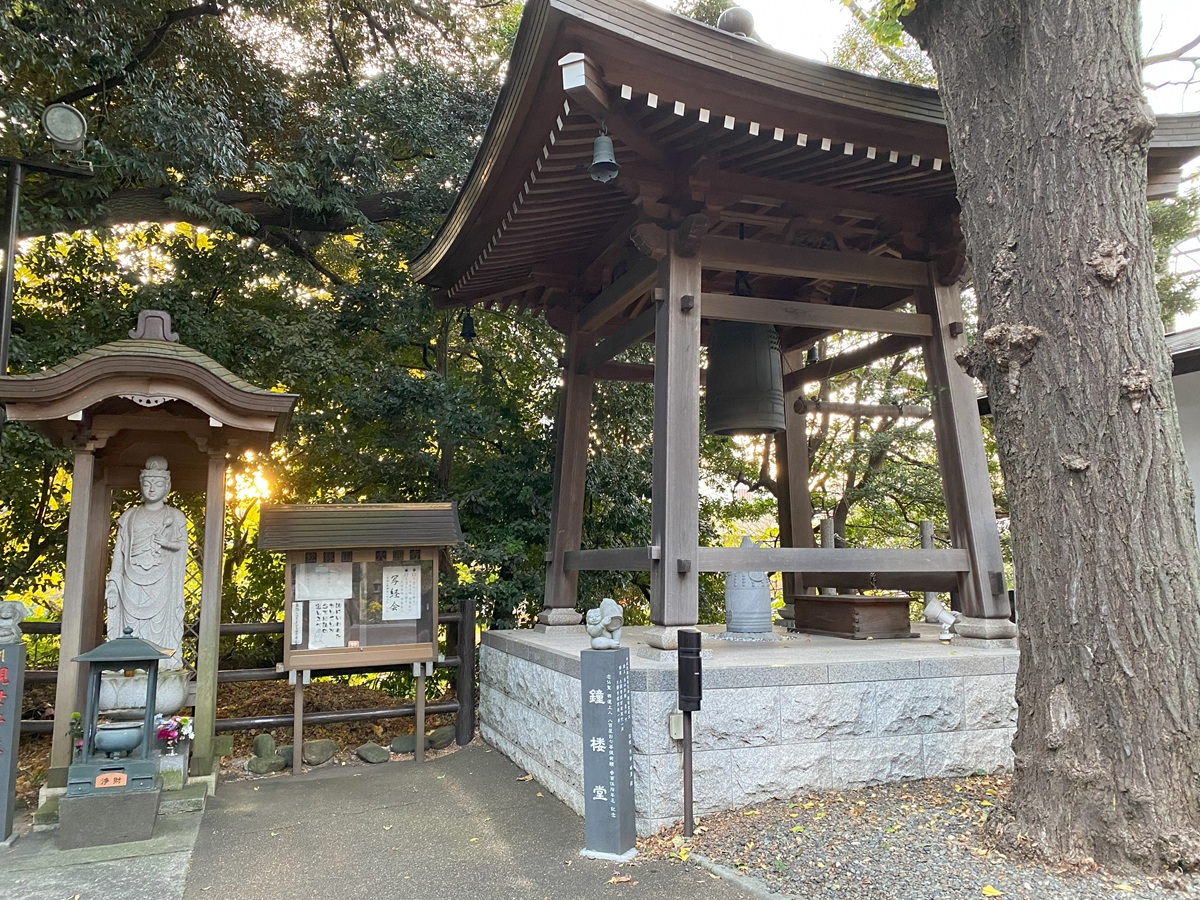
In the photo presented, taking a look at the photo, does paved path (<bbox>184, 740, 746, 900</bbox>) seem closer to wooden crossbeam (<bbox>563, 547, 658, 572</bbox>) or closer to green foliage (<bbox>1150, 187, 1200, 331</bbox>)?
wooden crossbeam (<bbox>563, 547, 658, 572</bbox>)

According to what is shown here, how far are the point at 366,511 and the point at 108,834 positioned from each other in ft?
9.00

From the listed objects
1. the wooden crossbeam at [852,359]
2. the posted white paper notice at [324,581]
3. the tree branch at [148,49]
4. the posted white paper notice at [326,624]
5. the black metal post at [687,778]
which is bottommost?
the black metal post at [687,778]

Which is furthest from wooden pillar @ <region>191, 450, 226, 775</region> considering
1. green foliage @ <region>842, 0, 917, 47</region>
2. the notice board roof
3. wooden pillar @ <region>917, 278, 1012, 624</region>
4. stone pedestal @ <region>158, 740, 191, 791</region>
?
green foliage @ <region>842, 0, 917, 47</region>

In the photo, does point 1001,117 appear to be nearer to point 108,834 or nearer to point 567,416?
point 567,416

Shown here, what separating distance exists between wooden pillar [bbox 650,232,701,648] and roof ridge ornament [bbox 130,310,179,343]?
343cm

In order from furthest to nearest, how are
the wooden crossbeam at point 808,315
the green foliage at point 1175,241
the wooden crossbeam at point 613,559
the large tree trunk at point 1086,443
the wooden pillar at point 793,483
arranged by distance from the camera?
the green foliage at point 1175,241 → the wooden pillar at point 793,483 → the wooden crossbeam at point 808,315 → the wooden crossbeam at point 613,559 → the large tree trunk at point 1086,443

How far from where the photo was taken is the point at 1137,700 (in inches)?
114

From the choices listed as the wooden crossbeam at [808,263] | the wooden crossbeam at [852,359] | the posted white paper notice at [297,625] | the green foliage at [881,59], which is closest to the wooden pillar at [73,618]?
the posted white paper notice at [297,625]

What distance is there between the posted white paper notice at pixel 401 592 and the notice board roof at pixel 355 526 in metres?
0.28

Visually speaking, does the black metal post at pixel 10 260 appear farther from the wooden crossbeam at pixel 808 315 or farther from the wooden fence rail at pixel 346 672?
the wooden crossbeam at pixel 808 315

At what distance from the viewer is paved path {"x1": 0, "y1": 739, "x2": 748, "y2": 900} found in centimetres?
329

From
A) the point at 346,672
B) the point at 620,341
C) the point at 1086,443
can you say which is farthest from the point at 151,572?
Result: the point at 1086,443

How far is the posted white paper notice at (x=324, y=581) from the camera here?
5.84m

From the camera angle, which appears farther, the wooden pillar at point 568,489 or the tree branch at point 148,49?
the tree branch at point 148,49
